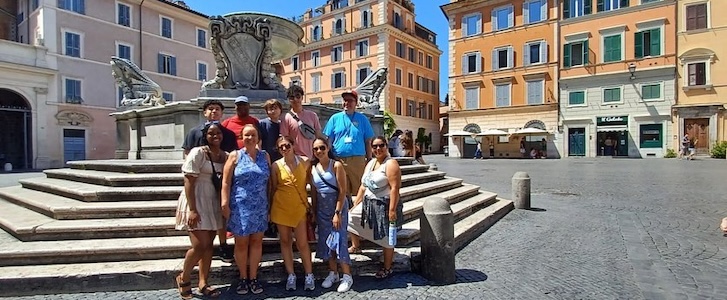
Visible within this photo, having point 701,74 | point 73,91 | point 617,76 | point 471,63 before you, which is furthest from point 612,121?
point 73,91

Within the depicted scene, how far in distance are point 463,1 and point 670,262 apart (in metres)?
35.3

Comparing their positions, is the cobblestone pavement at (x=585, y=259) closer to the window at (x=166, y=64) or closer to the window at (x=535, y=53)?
the window at (x=535, y=53)

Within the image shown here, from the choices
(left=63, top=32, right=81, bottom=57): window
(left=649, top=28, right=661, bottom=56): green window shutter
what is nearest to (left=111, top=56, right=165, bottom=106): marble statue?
(left=63, top=32, right=81, bottom=57): window

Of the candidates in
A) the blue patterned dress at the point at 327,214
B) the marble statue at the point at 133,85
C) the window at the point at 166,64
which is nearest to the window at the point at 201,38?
the window at the point at 166,64

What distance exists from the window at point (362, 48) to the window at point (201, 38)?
15861mm

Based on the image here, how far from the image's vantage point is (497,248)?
17.4 ft

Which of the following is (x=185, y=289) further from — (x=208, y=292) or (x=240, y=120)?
(x=240, y=120)

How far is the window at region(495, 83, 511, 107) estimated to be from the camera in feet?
112

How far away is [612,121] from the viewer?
2969 cm

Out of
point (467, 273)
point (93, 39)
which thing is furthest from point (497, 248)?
point (93, 39)

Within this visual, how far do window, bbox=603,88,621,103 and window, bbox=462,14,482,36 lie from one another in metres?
11.7

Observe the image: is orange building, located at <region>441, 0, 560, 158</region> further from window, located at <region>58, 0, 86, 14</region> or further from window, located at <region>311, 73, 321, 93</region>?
window, located at <region>58, 0, 86, 14</region>

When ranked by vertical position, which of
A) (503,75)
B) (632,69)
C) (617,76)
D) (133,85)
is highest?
(503,75)

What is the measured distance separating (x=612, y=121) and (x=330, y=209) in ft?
105
